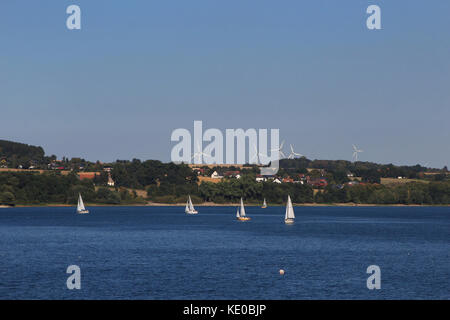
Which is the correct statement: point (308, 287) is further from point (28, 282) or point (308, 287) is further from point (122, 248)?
point (122, 248)

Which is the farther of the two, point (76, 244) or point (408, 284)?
point (76, 244)

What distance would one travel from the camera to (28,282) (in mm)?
79562

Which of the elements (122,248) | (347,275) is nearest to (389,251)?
(347,275)
